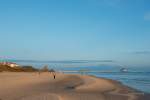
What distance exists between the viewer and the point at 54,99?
16.7 meters

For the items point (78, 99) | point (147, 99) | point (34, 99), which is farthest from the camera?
point (147, 99)

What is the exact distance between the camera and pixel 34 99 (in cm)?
1655

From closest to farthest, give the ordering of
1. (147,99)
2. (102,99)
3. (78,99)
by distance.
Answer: (78,99)
(102,99)
(147,99)

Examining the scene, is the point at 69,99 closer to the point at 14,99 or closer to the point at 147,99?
the point at 14,99

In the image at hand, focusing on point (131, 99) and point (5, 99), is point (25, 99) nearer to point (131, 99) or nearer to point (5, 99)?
point (5, 99)

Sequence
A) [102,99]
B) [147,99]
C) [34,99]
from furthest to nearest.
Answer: [147,99]
[102,99]
[34,99]

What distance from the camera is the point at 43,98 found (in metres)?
16.9

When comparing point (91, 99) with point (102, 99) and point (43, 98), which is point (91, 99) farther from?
point (43, 98)

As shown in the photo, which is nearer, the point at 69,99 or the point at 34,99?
the point at 34,99

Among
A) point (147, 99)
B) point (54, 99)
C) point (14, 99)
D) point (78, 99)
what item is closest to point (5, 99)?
point (14, 99)

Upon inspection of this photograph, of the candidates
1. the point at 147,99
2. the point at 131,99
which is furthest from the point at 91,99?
the point at 147,99

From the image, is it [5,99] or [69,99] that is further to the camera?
[69,99]

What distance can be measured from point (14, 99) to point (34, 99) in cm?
125

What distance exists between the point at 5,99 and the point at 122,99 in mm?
8100
